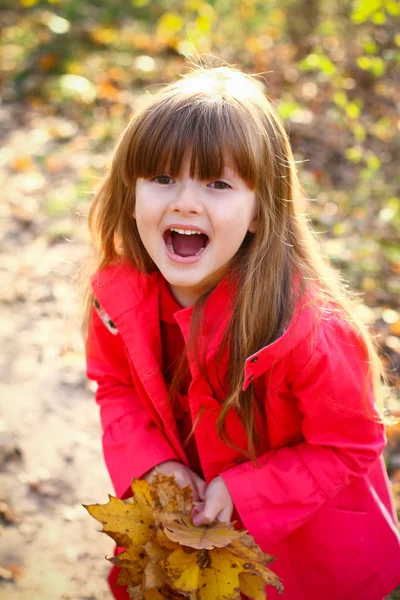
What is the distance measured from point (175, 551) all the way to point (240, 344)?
513 mm

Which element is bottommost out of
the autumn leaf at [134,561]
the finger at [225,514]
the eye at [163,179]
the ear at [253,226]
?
the autumn leaf at [134,561]

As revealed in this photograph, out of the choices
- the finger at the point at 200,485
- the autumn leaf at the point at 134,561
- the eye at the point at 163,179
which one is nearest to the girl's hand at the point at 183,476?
the finger at the point at 200,485

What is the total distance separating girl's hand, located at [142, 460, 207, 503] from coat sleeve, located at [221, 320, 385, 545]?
0.43ft

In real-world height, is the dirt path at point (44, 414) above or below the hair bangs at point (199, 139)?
below

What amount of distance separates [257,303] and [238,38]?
4.81 meters

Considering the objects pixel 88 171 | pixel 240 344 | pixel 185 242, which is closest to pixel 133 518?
pixel 240 344

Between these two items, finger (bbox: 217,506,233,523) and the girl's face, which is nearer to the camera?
the girl's face

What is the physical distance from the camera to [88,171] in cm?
443

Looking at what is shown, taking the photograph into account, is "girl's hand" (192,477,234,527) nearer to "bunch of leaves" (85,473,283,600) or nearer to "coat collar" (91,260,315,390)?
"bunch of leaves" (85,473,283,600)

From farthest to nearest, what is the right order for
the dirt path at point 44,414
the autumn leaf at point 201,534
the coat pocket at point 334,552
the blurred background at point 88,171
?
the blurred background at point 88,171
the dirt path at point 44,414
the coat pocket at point 334,552
the autumn leaf at point 201,534

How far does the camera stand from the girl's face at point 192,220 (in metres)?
1.55

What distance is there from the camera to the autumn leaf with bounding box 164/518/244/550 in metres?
1.47

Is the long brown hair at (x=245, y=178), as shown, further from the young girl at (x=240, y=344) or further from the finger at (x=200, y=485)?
the finger at (x=200, y=485)

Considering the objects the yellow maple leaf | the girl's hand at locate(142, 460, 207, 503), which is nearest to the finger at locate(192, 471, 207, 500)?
the girl's hand at locate(142, 460, 207, 503)
